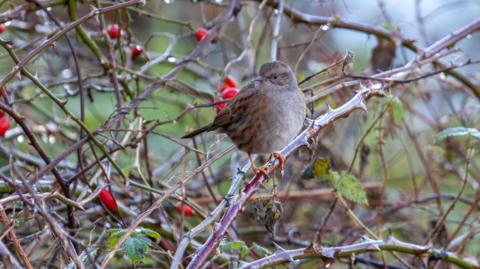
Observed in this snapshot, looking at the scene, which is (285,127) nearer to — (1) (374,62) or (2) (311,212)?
(1) (374,62)

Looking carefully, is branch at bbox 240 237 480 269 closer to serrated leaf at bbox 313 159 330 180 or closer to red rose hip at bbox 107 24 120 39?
serrated leaf at bbox 313 159 330 180

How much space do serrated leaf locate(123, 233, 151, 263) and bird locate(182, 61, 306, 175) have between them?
1351 mm

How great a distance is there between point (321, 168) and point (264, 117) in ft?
1.42

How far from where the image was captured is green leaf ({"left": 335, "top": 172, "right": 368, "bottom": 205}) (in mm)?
3756

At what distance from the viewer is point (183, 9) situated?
25.3 feet

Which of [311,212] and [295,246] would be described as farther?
[311,212]

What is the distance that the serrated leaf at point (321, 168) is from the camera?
3.83m

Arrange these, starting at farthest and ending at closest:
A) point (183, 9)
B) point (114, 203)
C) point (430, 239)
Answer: point (183, 9) < point (430, 239) < point (114, 203)

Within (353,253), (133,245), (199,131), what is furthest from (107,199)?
(353,253)

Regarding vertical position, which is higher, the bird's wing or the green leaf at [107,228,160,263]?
the bird's wing

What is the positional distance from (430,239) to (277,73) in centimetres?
119

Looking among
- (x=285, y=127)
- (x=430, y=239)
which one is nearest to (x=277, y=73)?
(x=285, y=127)

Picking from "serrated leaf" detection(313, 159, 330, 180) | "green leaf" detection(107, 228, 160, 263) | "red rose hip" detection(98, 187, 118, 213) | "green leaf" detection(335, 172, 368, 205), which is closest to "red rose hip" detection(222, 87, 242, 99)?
"serrated leaf" detection(313, 159, 330, 180)

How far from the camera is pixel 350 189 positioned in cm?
379
